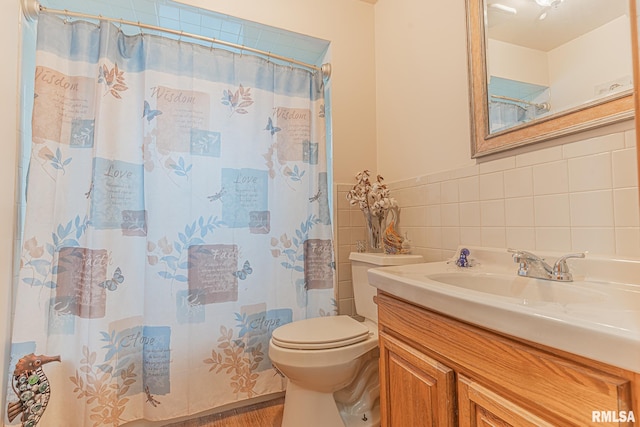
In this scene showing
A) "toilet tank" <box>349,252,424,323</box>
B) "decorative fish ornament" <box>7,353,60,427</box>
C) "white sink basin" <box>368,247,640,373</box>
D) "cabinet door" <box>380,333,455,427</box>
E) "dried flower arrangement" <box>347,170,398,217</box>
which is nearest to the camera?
"white sink basin" <box>368,247,640,373</box>

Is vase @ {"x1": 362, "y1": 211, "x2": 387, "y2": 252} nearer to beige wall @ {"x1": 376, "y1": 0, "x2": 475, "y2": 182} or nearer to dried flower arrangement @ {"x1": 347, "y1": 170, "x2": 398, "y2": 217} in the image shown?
dried flower arrangement @ {"x1": 347, "y1": 170, "x2": 398, "y2": 217}

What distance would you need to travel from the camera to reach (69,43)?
48.1 inches

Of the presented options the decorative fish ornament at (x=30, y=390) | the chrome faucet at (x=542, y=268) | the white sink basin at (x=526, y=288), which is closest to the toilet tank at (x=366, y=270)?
the white sink basin at (x=526, y=288)

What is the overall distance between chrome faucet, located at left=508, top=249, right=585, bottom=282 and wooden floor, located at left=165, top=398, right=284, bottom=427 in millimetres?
1301

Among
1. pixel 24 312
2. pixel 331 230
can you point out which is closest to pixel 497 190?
pixel 331 230

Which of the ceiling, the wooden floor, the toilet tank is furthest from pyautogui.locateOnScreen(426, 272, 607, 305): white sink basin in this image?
the wooden floor

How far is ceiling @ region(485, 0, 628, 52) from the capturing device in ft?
2.58

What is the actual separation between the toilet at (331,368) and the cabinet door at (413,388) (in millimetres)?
268

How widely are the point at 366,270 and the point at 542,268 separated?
76 cm

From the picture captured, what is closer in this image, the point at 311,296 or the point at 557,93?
the point at 557,93

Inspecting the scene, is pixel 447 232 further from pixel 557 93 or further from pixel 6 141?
pixel 6 141

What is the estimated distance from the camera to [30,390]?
108cm

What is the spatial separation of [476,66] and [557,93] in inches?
13.0

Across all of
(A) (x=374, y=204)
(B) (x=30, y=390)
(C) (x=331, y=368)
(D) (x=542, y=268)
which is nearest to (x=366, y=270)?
(A) (x=374, y=204)
